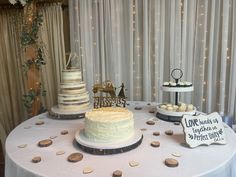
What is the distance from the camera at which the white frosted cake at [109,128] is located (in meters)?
1.28

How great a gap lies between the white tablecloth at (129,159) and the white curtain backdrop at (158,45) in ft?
3.42

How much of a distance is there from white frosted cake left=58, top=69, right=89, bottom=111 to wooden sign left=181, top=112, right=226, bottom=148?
0.90 meters

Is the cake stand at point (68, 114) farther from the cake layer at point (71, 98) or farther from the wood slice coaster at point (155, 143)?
the wood slice coaster at point (155, 143)

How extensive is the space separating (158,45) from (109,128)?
4.96 ft

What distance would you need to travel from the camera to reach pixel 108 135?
1.29 m

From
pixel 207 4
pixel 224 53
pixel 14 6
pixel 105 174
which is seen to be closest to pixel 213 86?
pixel 224 53

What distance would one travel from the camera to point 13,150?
4.38 ft

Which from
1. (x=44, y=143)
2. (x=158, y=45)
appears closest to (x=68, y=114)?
(x=44, y=143)

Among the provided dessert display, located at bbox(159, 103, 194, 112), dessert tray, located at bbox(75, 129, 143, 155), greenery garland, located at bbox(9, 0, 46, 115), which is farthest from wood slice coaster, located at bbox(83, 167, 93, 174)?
greenery garland, located at bbox(9, 0, 46, 115)

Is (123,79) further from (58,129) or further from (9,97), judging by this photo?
(9,97)

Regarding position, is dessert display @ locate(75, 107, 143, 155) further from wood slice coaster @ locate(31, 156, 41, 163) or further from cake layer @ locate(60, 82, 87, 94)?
cake layer @ locate(60, 82, 87, 94)

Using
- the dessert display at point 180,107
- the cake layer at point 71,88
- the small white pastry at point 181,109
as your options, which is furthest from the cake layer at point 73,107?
the small white pastry at point 181,109

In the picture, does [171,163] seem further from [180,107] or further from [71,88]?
[71,88]

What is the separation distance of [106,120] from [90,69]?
154 cm
